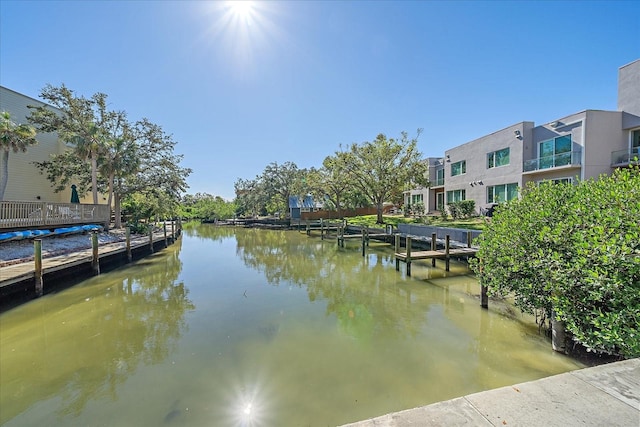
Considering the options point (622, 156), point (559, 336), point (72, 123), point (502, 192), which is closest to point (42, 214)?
point (72, 123)

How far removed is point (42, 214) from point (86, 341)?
11.4 m

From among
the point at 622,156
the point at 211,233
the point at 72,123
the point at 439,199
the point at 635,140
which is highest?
the point at 72,123

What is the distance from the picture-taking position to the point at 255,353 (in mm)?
5770

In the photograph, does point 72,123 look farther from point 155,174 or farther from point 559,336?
point 559,336

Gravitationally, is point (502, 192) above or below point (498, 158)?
below

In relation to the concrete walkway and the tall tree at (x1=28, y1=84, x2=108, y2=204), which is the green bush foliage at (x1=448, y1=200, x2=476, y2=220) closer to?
the concrete walkway

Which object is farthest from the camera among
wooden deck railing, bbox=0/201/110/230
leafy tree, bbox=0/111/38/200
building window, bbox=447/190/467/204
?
building window, bbox=447/190/467/204

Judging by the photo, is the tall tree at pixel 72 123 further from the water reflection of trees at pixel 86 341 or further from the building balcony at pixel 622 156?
the building balcony at pixel 622 156

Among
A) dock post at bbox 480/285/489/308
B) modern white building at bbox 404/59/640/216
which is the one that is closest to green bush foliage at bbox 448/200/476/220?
modern white building at bbox 404/59/640/216

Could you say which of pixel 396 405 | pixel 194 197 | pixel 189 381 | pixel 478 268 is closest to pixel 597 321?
pixel 396 405

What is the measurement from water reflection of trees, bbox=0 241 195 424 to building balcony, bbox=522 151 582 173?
20.8 m

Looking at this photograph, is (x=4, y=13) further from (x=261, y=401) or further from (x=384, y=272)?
(x=384, y=272)

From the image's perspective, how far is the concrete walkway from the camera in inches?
77.6

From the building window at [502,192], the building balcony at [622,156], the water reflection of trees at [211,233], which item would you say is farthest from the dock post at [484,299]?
the water reflection of trees at [211,233]
